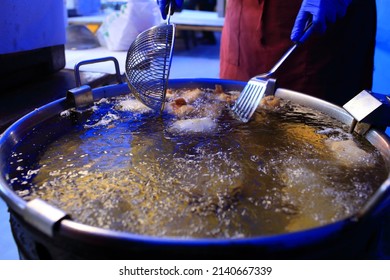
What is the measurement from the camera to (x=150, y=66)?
1.47 metres

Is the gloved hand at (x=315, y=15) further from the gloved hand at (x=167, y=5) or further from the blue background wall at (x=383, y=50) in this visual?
the blue background wall at (x=383, y=50)

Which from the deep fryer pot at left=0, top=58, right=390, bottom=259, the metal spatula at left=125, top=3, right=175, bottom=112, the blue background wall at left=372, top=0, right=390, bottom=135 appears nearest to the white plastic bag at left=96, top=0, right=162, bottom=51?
the blue background wall at left=372, top=0, right=390, bottom=135

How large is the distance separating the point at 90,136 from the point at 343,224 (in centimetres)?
91

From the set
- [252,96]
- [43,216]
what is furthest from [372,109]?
[43,216]

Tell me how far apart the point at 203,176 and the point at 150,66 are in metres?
0.65

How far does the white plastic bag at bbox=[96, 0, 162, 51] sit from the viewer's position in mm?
3855

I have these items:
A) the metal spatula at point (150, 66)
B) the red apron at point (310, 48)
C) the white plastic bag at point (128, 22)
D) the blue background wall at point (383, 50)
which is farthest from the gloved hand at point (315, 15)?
the white plastic bag at point (128, 22)

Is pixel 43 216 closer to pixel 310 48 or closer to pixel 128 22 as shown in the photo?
pixel 310 48

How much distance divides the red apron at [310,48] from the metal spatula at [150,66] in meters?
0.70

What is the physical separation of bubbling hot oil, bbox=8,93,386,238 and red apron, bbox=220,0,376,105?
600mm

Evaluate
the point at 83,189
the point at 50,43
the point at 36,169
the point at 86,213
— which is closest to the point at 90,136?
the point at 36,169

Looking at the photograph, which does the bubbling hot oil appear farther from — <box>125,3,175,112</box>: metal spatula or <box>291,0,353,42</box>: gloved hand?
<box>291,0,353,42</box>: gloved hand

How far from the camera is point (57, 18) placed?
98.2 inches

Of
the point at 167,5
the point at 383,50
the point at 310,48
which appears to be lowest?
the point at 383,50
